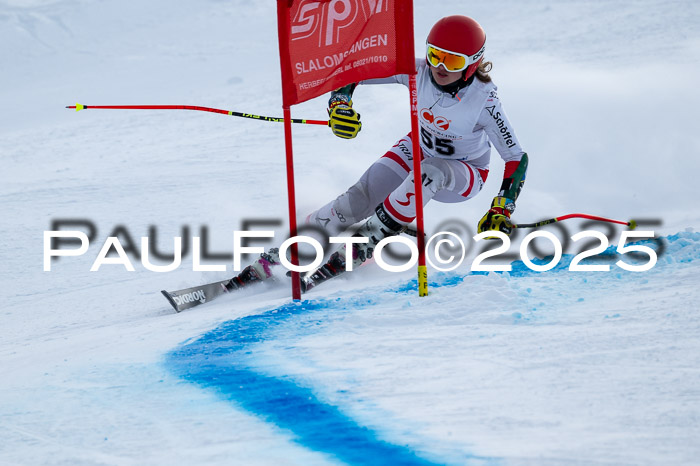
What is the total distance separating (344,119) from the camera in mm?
4527

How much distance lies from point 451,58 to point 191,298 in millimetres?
1998

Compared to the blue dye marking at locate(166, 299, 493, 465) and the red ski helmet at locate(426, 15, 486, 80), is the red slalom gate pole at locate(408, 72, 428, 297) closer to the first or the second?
the blue dye marking at locate(166, 299, 493, 465)

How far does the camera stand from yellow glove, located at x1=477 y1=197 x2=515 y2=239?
4105 mm

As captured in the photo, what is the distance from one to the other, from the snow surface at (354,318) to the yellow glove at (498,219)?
27 centimetres

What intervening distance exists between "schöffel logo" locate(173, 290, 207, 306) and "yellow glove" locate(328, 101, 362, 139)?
1.24 metres

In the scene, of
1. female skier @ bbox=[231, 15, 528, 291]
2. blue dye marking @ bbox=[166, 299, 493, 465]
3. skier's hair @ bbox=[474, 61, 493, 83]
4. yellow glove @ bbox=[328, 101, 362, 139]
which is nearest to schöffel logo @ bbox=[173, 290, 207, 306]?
female skier @ bbox=[231, 15, 528, 291]

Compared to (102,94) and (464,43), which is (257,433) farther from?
(102,94)

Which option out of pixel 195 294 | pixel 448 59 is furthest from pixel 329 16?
pixel 195 294

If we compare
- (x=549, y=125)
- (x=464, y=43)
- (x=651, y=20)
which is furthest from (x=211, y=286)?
(x=651, y=20)

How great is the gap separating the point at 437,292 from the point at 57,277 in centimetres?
308

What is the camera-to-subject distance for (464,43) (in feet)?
13.4

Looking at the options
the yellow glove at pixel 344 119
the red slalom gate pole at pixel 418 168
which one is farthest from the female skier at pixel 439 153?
the red slalom gate pole at pixel 418 168

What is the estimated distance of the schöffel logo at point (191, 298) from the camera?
14.6 ft

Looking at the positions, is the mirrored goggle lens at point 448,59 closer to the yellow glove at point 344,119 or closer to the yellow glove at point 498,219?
the yellow glove at point 344,119
